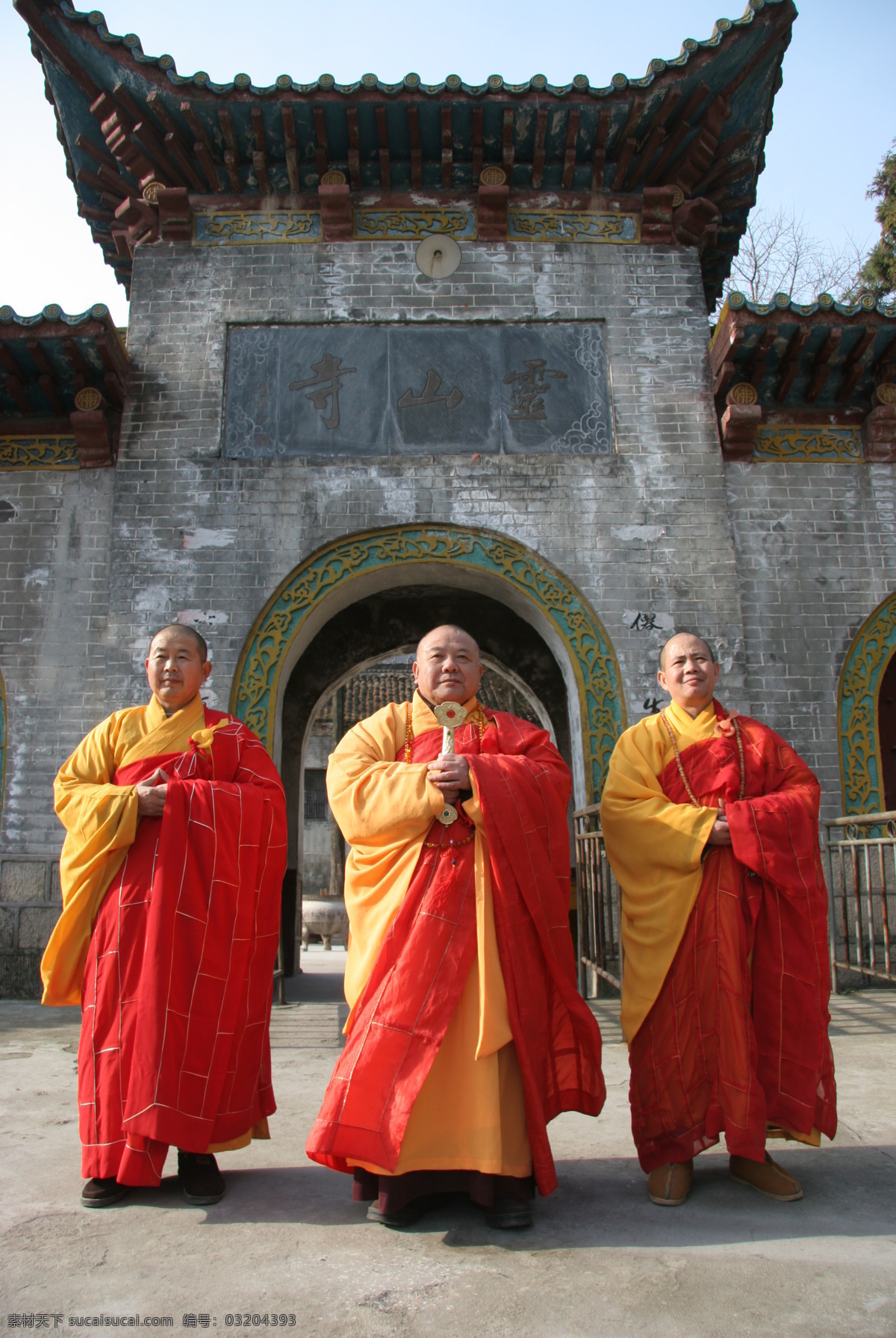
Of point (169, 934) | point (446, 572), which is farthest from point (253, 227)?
point (169, 934)

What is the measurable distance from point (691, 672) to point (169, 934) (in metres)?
1.88

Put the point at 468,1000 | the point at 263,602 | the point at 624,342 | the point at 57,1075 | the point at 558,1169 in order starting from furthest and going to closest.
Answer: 1. the point at 624,342
2. the point at 263,602
3. the point at 57,1075
4. the point at 558,1169
5. the point at 468,1000

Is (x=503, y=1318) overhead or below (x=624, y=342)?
below

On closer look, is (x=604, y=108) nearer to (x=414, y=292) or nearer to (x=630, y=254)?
(x=630, y=254)

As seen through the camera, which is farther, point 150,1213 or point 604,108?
point 604,108

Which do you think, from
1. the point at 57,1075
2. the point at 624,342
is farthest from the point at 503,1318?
the point at 624,342

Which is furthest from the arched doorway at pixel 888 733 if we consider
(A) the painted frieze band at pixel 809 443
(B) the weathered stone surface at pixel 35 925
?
(B) the weathered stone surface at pixel 35 925

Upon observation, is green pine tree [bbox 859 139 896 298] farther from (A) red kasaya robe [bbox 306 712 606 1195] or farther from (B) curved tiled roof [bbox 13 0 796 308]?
(A) red kasaya robe [bbox 306 712 606 1195]

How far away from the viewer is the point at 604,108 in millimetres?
6848

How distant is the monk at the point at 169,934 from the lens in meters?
2.59

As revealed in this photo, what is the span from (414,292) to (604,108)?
190 cm

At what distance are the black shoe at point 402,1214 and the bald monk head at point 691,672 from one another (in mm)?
1720

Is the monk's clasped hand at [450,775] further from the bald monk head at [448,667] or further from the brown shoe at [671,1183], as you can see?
the brown shoe at [671,1183]

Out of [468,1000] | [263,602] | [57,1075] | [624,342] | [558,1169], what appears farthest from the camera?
[624,342]
